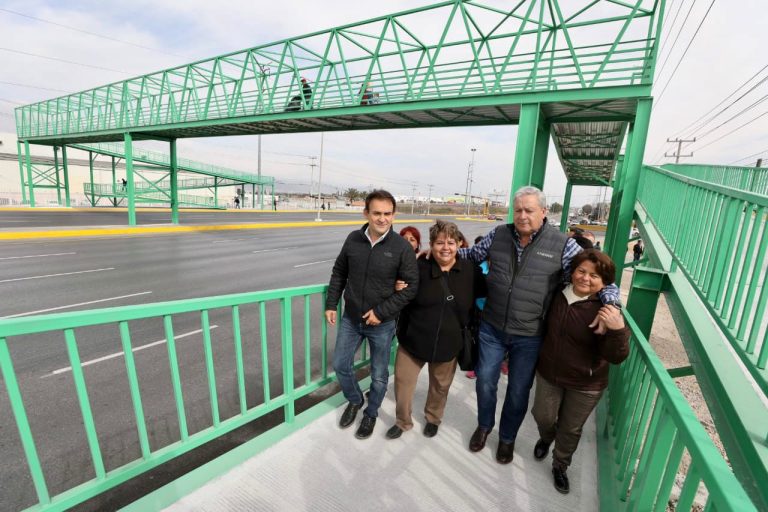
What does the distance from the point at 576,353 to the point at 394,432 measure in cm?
154

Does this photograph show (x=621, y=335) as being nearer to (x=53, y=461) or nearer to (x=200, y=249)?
(x=53, y=461)

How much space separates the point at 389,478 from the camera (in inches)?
96.0

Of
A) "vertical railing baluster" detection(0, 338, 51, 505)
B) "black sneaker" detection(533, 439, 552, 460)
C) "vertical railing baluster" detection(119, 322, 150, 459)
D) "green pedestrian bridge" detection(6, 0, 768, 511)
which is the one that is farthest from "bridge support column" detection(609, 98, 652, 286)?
"vertical railing baluster" detection(0, 338, 51, 505)

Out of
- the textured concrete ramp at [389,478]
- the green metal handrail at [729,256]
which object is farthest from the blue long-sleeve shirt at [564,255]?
the textured concrete ramp at [389,478]

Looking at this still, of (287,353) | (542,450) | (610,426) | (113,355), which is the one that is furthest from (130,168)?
(610,426)

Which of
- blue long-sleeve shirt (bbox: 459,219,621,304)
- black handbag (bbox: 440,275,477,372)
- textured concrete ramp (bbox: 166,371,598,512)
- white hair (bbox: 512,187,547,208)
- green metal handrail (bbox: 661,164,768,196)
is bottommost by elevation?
textured concrete ramp (bbox: 166,371,598,512)

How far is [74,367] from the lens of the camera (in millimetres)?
1738

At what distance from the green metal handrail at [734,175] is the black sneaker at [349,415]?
940 cm

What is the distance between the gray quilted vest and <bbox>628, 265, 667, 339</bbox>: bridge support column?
125 cm

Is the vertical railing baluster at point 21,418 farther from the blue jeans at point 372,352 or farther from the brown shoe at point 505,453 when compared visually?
the brown shoe at point 505,453

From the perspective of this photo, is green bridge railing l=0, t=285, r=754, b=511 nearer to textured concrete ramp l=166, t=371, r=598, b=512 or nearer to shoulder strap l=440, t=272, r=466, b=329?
textured concrete ramp l=166, t=371, r=598, b=512

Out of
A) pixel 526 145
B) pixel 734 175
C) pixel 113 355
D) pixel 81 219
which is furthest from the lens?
pixel 81 219

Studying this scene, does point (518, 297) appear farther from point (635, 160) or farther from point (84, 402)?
point (635, 160)

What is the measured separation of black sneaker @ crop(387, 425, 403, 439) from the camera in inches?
112
